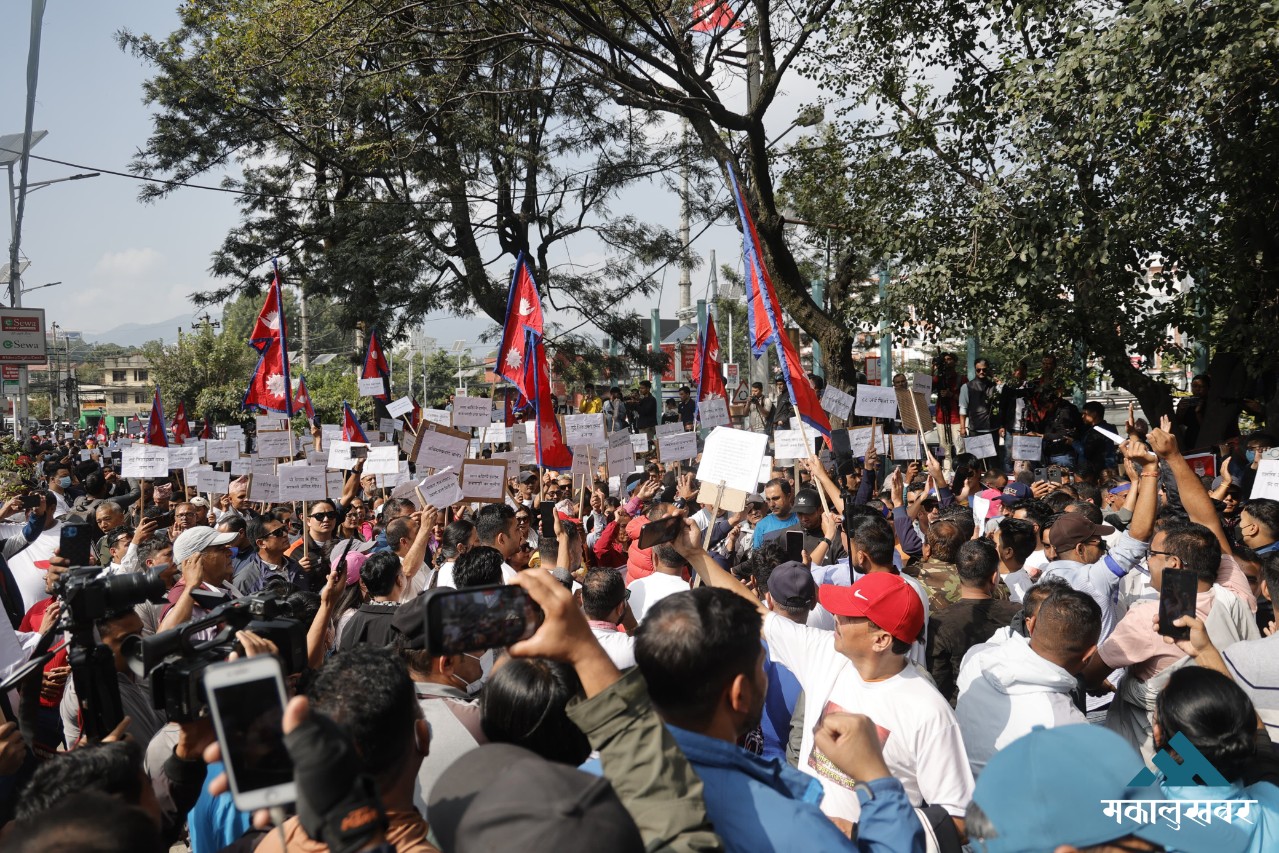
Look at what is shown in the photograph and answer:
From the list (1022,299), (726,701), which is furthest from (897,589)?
(1022,299)

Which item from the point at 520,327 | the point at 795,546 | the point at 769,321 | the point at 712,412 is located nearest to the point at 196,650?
the point at 795,546

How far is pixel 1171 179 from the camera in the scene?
431 inches

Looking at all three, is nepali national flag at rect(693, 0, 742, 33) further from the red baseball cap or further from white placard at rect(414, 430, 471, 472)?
the red baseball cap

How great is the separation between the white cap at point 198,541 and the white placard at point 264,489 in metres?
4.37

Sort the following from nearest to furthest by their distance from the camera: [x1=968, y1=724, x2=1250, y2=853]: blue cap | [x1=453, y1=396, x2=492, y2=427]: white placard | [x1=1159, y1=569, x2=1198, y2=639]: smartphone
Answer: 1. [x1=968, y1=724, x2=1250, y2=853]: blue cap
2. [x1=1159, y1=569, x2=1198, y2=639]: smartphone
3. [x1=453, y1=396, x2=492, y2=427]: white placard

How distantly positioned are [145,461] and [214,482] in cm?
127

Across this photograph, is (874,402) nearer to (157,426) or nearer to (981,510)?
(981,510)

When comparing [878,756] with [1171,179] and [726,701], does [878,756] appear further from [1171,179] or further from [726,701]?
[1171,179]

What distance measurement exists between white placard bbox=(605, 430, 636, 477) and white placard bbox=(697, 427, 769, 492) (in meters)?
4.10

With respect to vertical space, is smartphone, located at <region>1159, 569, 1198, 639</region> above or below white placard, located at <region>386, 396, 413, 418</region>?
below

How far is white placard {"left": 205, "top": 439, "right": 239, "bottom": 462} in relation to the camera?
13.6m

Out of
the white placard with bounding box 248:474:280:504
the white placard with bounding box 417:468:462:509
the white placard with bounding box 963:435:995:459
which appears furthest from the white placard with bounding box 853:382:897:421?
the white placard with bounding box 248:474:280:504

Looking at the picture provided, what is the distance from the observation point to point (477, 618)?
2012mm

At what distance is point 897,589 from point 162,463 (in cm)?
1040
